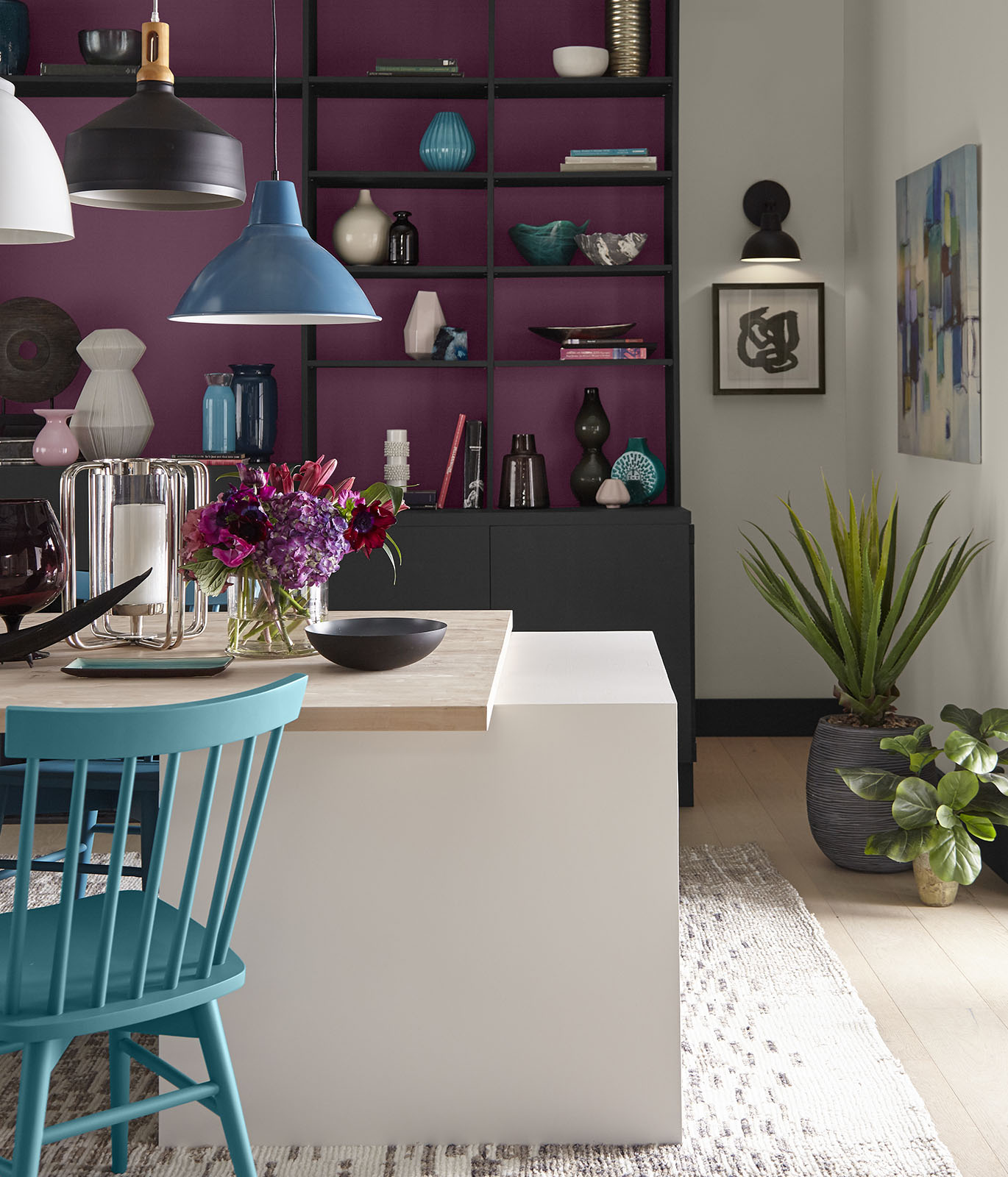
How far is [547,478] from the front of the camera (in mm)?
4836

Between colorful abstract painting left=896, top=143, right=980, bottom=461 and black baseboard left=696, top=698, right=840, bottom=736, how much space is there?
1.22m

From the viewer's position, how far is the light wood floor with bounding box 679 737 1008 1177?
88.4 inches

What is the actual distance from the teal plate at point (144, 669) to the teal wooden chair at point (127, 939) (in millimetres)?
409

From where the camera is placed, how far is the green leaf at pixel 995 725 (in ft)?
10.4

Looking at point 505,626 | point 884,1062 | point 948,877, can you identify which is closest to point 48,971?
point 505,626

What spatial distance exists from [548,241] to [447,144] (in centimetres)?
48

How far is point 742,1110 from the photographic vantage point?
2225 millimetres

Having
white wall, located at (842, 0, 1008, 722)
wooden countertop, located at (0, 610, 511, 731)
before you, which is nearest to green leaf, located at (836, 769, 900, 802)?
white wall, located at (842, 0, 1008, 722)

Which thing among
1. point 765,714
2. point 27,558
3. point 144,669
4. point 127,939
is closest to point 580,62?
point 765,714

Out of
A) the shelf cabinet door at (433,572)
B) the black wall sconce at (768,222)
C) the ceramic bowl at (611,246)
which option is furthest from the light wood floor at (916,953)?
the black wall sconce at (768,222)

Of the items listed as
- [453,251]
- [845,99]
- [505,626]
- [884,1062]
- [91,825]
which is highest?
[845,99]

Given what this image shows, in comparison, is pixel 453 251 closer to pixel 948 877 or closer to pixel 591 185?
pixel 591 185

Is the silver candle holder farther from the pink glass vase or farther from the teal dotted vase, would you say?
the teal dotted vase

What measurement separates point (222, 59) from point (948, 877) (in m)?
3.74
